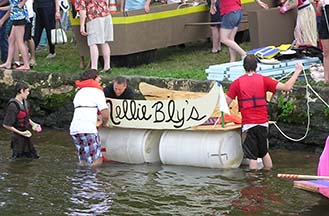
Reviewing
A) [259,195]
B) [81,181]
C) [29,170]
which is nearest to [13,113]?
[29,170]

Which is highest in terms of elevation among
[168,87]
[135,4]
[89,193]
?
[135,4]

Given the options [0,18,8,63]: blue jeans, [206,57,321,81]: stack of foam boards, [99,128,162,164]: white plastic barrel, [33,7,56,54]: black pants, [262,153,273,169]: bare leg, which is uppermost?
[33,7,56,54]: black pants

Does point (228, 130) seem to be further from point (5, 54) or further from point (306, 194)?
point (5, 54)

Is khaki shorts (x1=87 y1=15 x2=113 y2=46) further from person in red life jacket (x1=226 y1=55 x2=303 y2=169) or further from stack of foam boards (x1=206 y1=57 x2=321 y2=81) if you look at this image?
person in red life jacket (x1=226 y1=55 x2=303 y2=169)

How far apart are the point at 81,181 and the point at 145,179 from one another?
2.64 feet

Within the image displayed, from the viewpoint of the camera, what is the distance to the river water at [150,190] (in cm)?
986

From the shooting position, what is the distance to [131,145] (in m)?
12.1

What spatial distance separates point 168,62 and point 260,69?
331 cm

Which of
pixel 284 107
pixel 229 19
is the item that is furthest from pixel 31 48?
pixel 284 107

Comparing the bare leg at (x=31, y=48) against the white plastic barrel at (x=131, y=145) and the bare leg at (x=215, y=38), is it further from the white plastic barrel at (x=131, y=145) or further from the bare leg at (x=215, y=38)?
the white plastic barrel at (x=131, y=145)

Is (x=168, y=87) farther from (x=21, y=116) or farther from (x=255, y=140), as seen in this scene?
(x=255, y=140)

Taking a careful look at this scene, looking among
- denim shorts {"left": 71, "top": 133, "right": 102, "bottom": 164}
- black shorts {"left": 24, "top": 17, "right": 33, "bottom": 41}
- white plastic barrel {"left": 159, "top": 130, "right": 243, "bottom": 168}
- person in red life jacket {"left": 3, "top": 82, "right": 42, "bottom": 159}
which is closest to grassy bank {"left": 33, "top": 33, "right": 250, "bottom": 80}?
black shorts {"left": 24, "top": 17, "right": 33, "bottom": 41}

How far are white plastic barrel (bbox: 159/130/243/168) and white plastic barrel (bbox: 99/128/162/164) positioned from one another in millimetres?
244

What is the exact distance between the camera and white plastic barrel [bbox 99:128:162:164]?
475 inches
